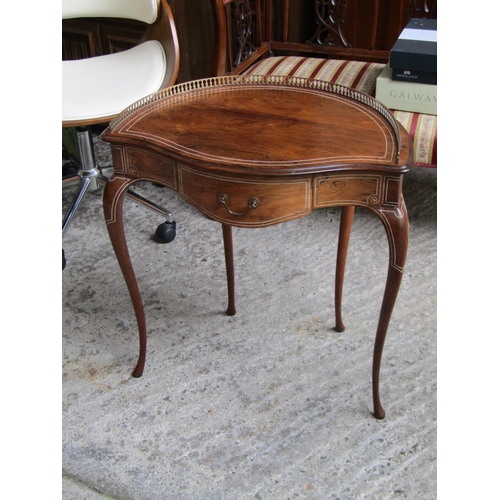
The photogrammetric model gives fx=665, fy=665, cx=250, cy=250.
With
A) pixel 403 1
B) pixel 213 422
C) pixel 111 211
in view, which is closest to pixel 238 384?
pixel 213 422

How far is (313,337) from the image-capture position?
6.66 ft

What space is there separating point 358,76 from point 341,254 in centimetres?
96

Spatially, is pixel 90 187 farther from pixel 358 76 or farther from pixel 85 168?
pixel 358 76

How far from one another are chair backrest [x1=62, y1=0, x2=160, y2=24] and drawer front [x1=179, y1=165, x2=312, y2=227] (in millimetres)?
1271

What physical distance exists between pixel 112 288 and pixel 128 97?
2.14 feet

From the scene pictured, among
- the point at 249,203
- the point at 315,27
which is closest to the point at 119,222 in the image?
the point at 249,203

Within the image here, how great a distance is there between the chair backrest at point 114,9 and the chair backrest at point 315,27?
355 millimetres

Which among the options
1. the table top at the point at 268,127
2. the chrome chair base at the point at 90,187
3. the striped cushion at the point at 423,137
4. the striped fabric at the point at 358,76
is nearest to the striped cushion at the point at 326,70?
the striped fabric at the point at 358,76

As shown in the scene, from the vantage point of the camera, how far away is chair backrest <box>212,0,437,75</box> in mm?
2854

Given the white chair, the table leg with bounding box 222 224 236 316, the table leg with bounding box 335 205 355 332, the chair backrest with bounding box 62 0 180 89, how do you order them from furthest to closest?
the chair backrest with bounding box 62 0 180 89 → the white chair → the table leg with bounding box 222 224 236 316 → the table leg with bounding box 335 205 355 332

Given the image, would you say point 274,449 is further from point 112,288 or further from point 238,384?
point 112,288

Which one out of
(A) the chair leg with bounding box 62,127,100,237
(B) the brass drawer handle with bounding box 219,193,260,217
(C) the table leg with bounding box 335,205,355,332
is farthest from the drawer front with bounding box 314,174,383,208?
(A) the chair leg with bounding box 62,127,100,237

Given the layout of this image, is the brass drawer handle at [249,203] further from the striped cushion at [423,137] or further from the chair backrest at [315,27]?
the chair backrest at [315,27]

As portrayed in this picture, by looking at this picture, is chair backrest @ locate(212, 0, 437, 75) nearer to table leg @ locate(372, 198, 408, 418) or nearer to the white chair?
the white chair
